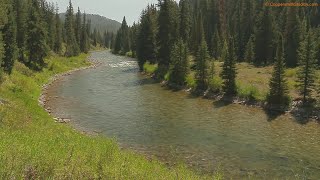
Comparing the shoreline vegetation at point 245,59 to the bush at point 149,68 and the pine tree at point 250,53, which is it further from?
the bush at point 149,68

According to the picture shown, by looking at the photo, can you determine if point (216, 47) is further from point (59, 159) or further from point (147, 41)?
point (59, 159)

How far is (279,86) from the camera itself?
4384cm

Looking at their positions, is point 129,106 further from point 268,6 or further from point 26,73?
point 268,6

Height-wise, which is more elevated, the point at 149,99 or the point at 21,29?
the point at 21,29

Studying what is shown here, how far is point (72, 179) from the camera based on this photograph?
9.73 m

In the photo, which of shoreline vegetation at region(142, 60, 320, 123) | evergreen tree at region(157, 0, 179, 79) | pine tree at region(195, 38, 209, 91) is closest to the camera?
shoreline vegetation at region(142, 60, 320, 123)

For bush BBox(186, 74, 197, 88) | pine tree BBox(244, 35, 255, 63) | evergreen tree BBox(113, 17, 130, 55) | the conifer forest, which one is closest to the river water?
the conifer forest

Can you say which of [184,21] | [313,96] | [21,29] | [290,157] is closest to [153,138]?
[290,157]

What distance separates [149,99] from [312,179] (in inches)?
1155

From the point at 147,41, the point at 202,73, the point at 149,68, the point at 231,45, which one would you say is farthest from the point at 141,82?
the point at 231,45

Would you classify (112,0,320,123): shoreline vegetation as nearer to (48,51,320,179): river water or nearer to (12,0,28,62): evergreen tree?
(48,51,320,179): river water

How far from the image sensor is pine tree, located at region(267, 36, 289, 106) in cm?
4369

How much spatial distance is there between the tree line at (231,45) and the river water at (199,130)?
18.1 ft

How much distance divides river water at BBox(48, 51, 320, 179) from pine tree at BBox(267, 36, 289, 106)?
281cm
